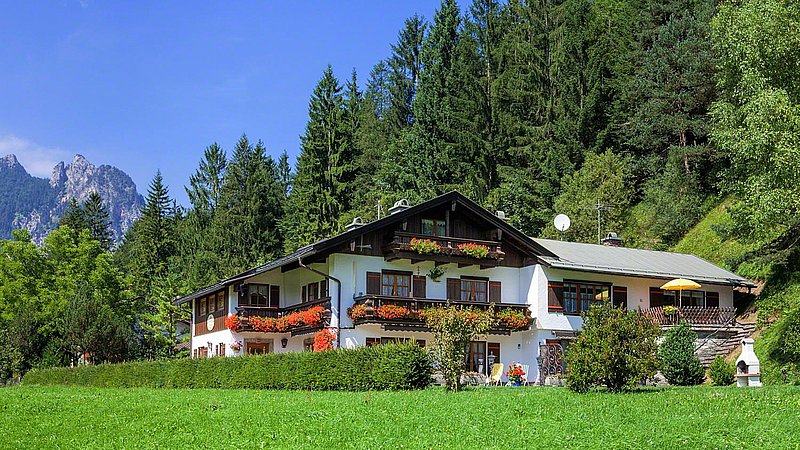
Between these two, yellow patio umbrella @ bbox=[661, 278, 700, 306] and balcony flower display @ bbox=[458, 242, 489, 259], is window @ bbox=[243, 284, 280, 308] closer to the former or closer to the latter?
balcony flower display @ bbox=[458, 242, 489, 259]

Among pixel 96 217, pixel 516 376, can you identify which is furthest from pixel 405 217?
pixel 96 217

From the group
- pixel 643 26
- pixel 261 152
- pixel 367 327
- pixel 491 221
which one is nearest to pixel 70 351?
pixel 367 327

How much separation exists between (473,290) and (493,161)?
2121 cm

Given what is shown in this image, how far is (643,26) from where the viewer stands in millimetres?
55094

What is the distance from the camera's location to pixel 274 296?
39562 millimetres

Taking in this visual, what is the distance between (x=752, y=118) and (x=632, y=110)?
24343 millimetres

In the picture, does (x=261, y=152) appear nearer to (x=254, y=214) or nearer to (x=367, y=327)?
(x=254, y=214)

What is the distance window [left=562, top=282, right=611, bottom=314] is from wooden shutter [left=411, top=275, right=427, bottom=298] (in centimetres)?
599

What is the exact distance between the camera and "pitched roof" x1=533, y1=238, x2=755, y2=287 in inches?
1404

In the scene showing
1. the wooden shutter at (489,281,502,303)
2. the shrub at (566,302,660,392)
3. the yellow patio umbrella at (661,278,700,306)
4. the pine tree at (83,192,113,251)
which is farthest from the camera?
the pine tree at (83,192,113,251)

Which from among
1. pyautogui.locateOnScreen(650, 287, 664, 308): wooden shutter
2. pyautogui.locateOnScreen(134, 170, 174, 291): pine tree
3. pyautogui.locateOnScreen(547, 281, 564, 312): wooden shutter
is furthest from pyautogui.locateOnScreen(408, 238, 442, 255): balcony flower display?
pyautogui.locateOnScreen(134, 170, 174, 291): pine tree

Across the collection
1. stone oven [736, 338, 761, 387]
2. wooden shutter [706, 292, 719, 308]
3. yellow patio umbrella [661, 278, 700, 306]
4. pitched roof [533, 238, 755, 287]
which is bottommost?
stone oven [736, 338, 761, 387]

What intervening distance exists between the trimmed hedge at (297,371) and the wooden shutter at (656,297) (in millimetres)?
18449

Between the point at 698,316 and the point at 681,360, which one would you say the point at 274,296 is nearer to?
the point at 698,316
